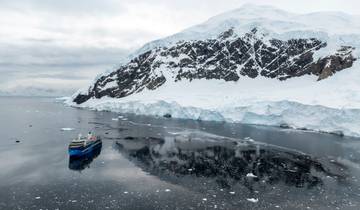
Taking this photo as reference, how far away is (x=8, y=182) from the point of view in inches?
1288

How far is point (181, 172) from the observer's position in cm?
3744

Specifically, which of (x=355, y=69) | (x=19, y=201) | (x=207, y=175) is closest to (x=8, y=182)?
(x=19, y=201)

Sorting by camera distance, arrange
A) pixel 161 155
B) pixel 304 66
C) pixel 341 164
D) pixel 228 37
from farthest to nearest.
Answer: pixel 228 37 < pixel 304 66 < pixel 161 155 < pixel 341 164

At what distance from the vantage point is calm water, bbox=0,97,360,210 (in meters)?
28.6

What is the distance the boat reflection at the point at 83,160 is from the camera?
39.3 m

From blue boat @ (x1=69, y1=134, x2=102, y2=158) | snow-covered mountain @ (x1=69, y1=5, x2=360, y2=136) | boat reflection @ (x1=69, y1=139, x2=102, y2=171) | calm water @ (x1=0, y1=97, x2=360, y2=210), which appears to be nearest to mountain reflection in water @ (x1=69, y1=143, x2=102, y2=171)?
boat reflection @ (x1=69, y1=139, x2=102, y2=171)

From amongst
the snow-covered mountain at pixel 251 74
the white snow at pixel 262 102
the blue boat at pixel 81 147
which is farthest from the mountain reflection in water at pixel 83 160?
the snow-covered mountain at pixel 251 74

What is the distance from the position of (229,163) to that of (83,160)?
56.9 feet

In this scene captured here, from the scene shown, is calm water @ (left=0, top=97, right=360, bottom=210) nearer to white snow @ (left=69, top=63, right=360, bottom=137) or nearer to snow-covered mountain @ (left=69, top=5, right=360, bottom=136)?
white snow @ (left=69, top=63, right=360, bottom=137)

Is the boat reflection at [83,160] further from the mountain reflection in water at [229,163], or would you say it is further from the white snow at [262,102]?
the white snow at [262,102]

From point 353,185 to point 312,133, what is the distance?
33.8 m

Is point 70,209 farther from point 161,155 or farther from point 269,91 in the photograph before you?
point 269,91

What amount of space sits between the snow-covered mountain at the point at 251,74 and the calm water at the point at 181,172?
1250cm

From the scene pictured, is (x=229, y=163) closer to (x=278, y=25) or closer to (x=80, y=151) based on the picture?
(x=80, y=151)
